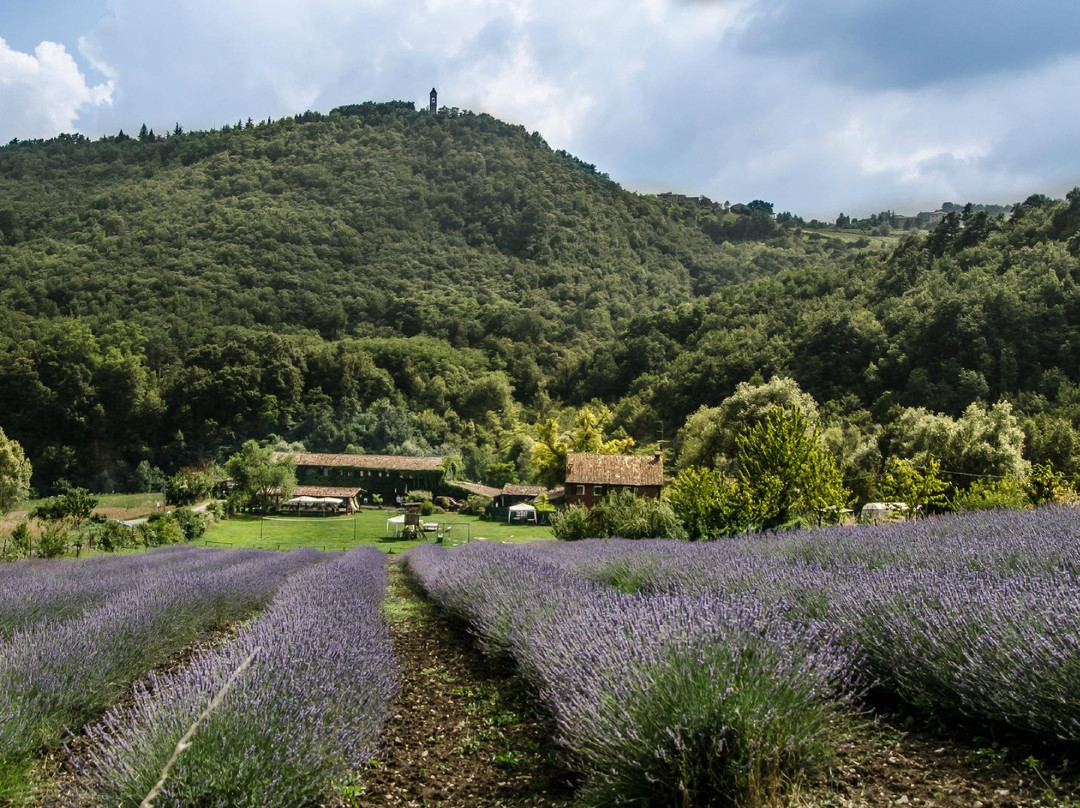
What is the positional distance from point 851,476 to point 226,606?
1405 inches

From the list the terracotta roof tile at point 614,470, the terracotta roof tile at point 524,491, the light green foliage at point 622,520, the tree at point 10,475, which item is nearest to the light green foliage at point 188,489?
the tree at point 10,475

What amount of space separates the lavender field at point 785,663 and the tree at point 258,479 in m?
46.9

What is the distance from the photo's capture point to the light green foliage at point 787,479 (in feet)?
51.6

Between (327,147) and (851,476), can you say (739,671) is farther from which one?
(327,147)

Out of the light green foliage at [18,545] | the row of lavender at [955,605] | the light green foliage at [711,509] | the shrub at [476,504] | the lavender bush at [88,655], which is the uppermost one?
the row of lavender at [955,605]

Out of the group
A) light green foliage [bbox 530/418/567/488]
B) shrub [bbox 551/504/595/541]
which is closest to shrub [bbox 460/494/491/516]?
light green foliage [bbox 530/418/567/488]

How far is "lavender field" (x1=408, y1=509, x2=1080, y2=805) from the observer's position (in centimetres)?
317

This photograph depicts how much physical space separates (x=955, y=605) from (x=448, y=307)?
11363 cm

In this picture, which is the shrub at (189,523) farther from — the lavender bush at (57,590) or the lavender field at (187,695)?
the lavender field at (187,695)

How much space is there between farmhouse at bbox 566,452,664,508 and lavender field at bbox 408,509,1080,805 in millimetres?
38500

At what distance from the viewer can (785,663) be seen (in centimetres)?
352

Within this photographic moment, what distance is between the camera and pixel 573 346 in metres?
111

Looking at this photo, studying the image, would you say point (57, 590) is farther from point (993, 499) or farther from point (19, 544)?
point (993, 499)

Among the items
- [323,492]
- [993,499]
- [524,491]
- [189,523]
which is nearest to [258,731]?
[993,499]
